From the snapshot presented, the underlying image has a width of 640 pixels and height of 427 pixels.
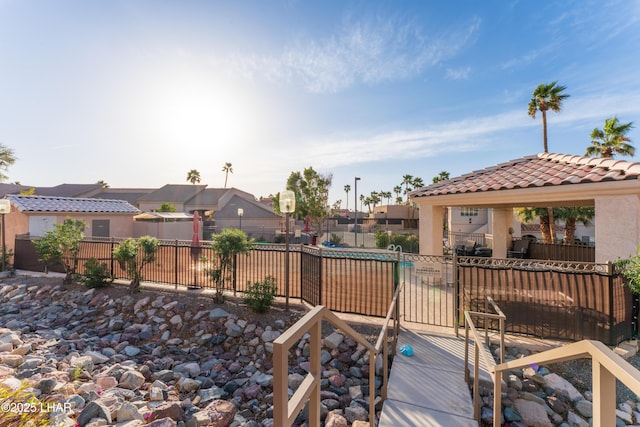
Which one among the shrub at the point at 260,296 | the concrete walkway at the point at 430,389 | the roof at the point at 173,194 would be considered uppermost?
the roof at the point at 173,194

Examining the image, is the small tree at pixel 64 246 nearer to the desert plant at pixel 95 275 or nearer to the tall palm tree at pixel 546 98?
the desert plant at pixel 95 275

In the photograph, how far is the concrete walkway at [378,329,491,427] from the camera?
3662 millimetres

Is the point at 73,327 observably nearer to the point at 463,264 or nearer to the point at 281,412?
the point at 281,412

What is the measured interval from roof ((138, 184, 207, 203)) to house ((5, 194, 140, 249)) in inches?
821

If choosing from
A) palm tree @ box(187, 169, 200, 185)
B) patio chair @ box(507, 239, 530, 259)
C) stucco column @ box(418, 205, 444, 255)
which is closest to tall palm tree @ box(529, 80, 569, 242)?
patio chair @ box(507, 239, 530, 259)

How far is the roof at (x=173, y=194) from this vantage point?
4069 cm

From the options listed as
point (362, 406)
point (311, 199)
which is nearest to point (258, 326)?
point (362, 406)

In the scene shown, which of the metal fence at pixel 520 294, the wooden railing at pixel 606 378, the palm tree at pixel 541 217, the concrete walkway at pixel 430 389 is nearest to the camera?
the wooden railing at pixel 606 378

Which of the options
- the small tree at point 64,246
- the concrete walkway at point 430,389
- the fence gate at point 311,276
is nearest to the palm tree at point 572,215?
the concrete walkway at point 430,389

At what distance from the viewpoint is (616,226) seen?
6469 mm

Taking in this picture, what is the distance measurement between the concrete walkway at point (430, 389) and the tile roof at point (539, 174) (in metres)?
4.94

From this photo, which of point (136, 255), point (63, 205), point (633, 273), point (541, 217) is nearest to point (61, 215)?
point (63, 205)

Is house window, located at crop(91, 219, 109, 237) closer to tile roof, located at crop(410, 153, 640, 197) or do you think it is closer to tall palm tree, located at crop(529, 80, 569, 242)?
tile roof, located at crop(410, 153, 640, 197)

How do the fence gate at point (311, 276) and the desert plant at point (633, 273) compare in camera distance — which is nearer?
the desert plant at point (633, 273)
